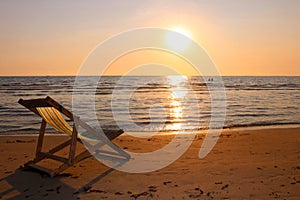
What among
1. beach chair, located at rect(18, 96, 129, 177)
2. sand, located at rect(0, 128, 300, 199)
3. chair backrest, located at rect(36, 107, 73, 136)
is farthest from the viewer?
chair backrest, located at rect(36, 107, 73, 136)

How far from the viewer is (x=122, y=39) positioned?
11664mm

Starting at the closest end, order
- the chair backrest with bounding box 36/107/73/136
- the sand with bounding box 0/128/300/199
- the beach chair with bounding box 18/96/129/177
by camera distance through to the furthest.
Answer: the sand with bounding box 0/128/300/199 < the beach chair with bounding box 18/96/129/177 < the chair backrest with bounding box 36/107/73/136

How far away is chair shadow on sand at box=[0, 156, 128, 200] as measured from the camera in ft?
13.4

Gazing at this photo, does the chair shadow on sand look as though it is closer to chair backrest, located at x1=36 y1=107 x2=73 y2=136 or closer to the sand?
the sand

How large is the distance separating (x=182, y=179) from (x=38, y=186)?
2145mm

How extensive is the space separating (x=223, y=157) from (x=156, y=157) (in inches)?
52.2

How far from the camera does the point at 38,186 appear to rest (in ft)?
14.6

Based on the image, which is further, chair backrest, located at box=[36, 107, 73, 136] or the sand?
chair backrest, located at box=[36, 107, 73, 136]

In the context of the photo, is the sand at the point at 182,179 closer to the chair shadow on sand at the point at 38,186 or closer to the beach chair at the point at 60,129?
the chair shadow on sand at the point at 38,186

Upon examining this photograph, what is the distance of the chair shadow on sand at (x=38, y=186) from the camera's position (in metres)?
4.09

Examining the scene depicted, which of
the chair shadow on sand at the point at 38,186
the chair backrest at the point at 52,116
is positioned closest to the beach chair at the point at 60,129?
the chair backrest at the point at 52,116

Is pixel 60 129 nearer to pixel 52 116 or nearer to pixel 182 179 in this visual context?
pixel 52 116

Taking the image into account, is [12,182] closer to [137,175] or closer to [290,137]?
[137,175]

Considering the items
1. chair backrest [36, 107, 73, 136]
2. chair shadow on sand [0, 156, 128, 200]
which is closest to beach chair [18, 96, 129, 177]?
chair backrest [36, 107, 73, 136]
